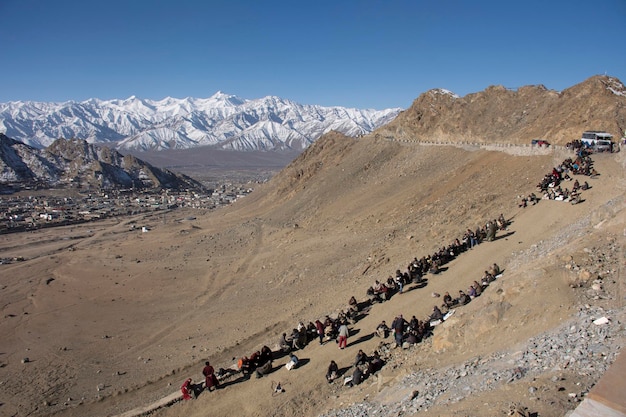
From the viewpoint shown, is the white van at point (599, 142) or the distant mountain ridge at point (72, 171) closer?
the white van at point (599, 142)

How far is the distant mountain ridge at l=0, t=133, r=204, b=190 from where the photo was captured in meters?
116

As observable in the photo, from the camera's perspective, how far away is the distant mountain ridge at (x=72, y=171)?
11550cm

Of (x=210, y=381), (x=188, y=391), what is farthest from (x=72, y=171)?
(x=210, y=381)

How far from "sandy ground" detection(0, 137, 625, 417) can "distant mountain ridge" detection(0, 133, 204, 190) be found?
75507mm

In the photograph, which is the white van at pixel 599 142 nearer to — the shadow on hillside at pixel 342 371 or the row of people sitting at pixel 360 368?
the row of people sitting at pixel 360 368

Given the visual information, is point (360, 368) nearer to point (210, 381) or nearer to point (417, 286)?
point (210, 381)

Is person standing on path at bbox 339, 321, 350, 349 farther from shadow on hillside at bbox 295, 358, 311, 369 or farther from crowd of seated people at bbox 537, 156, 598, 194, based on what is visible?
crowd of seated people at bbox 537, 156, 598, 194

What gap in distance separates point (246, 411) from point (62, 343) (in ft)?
45.7

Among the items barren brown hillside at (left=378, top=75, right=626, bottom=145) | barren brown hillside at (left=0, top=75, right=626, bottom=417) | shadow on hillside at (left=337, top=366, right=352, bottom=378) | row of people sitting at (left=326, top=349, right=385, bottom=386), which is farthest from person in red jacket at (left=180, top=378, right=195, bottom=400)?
barren brown hillside at (left=378, top=75, right=626, bottom=145)

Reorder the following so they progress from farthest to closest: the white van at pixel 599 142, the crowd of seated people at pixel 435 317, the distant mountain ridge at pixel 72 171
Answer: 1. the distant mountain ridge at pixel 72 171
2. the white van at pixel 599 142
3. the crowd of seated people at pixel 435 317

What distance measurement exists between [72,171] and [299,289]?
12033 centimetres

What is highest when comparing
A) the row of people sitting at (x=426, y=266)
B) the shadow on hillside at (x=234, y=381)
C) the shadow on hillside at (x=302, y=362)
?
the row of people sitting at (x=426, y=266)

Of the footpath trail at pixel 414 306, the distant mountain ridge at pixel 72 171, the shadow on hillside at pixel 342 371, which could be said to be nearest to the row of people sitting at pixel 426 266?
the footpath trail at pixel 414 306

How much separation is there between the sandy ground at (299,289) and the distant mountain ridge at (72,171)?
75507 mm
